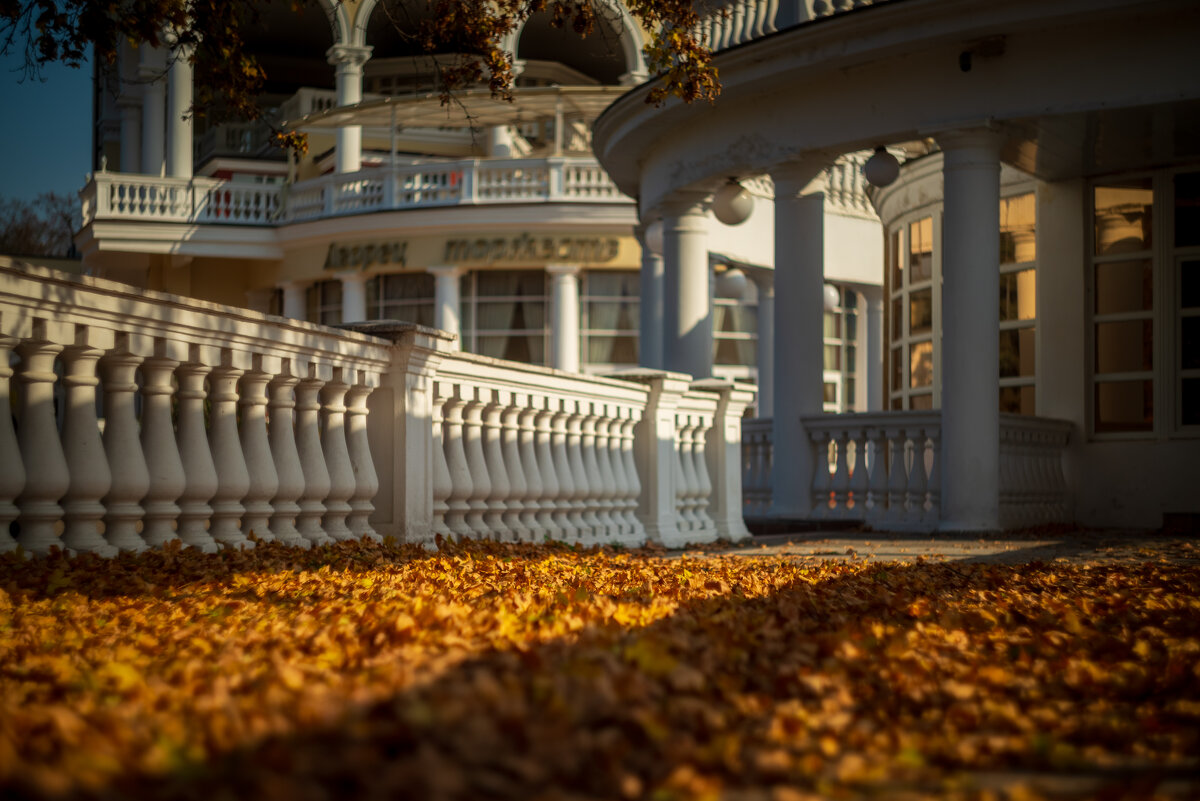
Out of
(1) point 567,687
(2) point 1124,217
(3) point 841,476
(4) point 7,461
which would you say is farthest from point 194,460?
(2) point 1124,217

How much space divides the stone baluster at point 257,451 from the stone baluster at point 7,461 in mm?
1356

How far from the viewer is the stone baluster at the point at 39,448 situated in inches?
211

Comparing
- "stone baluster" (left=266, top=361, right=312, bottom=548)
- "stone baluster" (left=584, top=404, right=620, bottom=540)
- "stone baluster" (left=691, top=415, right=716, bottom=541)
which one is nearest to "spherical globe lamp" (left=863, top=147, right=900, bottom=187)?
"stone baluster" (left=691, top=415, right=716, bottom=541)

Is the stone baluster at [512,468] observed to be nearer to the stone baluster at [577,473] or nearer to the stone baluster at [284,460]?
the stone baluster at [577,473]

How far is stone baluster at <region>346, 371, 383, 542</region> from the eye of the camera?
7.36 meters

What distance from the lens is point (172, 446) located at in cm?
603

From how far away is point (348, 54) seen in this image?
2830 cm

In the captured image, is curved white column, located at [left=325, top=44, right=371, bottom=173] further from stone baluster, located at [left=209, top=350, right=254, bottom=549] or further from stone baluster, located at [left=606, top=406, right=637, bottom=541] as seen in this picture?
stone baluster, located at [left=209, top=350, right=254, bottom=549]

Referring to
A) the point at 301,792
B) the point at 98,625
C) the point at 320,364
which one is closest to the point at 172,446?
the point at 320,364

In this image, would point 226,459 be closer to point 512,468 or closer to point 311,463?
point 311,463

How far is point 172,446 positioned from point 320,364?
1.13 metres

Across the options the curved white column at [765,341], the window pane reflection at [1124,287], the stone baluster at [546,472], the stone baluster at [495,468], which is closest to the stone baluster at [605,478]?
the stone baluster at [546,472]

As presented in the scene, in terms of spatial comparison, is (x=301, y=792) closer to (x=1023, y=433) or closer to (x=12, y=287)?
(x=12, y=287)

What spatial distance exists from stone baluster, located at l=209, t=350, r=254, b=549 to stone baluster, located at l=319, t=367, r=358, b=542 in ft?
2.55
